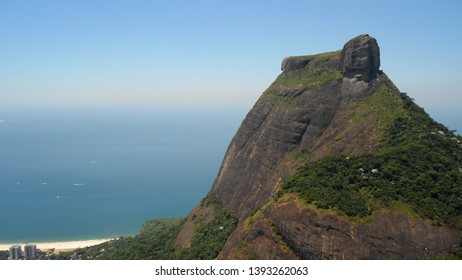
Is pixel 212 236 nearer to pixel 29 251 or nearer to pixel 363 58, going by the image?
pixel 363 58

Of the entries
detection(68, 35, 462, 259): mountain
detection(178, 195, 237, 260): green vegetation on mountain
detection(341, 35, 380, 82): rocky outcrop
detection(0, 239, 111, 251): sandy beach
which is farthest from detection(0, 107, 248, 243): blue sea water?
detection(341, 35, 380, 82): rocky outcrop

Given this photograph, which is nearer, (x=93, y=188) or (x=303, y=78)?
(x=303, y=78)

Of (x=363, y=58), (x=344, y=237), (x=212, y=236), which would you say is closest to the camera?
(x=344, y=237)

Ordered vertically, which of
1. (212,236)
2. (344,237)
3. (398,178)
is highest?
(398,178)

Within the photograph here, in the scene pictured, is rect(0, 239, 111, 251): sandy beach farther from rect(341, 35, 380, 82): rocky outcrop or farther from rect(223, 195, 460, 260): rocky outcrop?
rect(341, 35, 380, 82): rocky outcrop

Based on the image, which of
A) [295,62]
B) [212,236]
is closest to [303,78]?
[295,62]

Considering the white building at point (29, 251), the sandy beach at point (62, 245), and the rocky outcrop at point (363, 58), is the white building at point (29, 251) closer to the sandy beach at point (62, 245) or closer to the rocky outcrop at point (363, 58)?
the sandy beach at point (62, 245)
